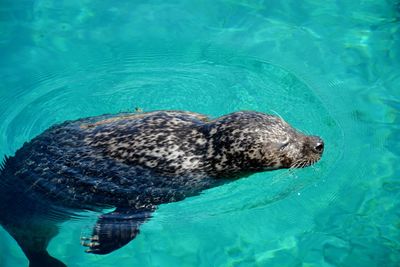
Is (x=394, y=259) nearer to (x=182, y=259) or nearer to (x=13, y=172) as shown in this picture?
(x=182, y=259)

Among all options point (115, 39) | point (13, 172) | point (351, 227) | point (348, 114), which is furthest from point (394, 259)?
point (115, 39)

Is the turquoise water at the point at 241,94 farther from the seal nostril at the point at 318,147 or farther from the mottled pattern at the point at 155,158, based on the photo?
the seal nostril at the point at 318,147

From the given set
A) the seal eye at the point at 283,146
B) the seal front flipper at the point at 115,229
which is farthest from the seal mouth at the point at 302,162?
the seal front flipper at the point at 115,229

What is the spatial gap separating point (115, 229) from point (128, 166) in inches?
30.7

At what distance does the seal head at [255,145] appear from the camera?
5348 mm

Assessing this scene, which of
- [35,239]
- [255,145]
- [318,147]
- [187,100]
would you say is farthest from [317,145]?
[35,239]

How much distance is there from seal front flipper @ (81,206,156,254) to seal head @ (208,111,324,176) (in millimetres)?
1087

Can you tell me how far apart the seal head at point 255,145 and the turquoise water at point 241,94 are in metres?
0.74

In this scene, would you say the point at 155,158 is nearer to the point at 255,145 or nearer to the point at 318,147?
the point at 255,145

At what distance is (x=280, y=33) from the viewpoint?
29.4 ft

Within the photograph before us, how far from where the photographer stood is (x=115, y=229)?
571 cm

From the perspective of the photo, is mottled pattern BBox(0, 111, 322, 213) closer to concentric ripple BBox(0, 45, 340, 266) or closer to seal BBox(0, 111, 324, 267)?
seal BBox(0, 111, 324, 267)

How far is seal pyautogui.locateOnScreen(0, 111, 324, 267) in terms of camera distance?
546 centimetres

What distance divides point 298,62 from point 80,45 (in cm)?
375
